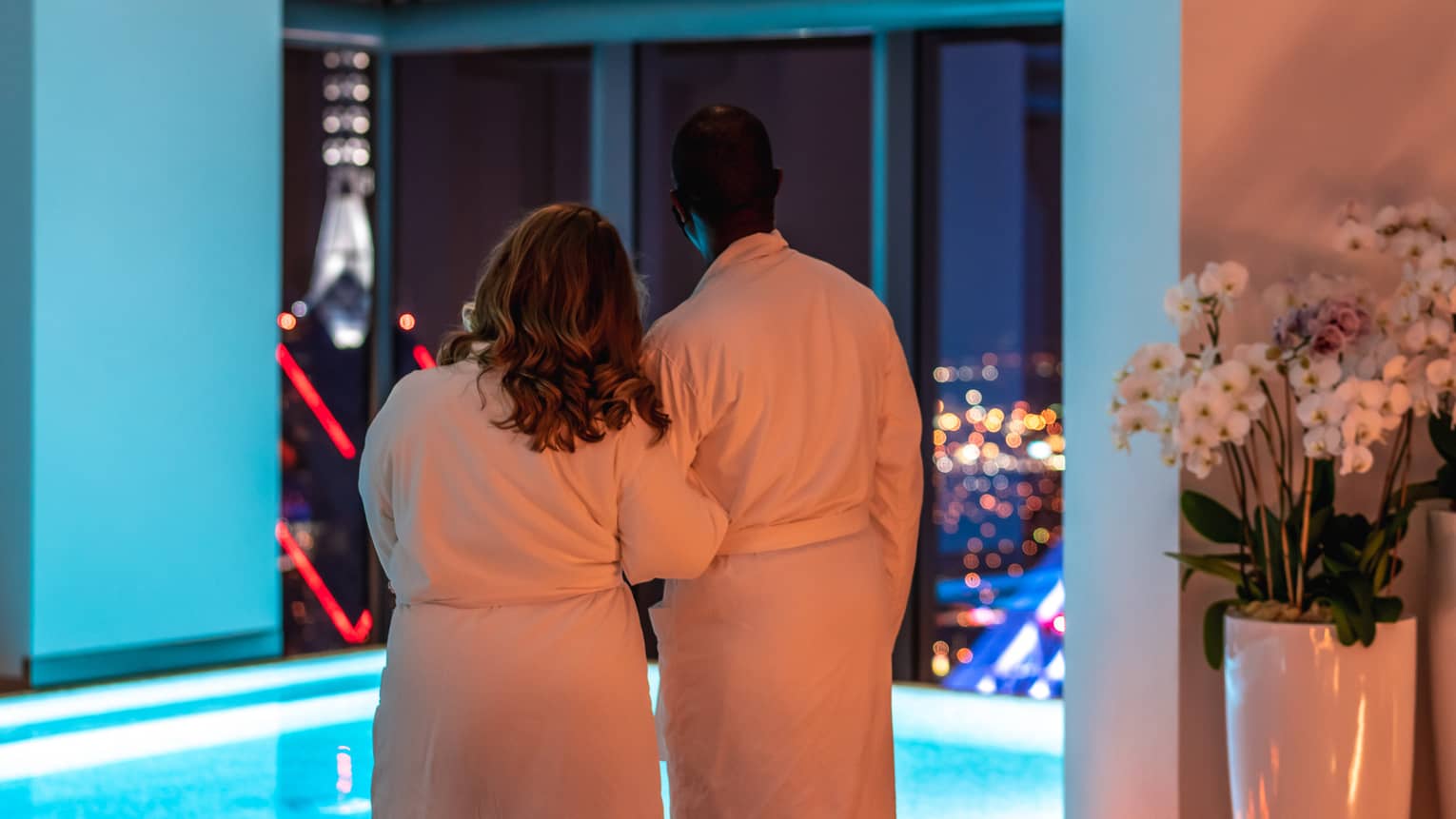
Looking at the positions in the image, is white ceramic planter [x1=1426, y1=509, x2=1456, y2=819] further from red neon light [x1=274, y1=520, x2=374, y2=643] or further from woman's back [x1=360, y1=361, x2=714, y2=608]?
red neon light [x1=274, y1=520, x2=374, y2=643]

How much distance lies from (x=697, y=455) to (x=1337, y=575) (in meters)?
1.12

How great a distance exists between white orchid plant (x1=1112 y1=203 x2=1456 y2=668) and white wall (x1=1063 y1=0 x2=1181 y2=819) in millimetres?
233

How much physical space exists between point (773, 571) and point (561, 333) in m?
0.56

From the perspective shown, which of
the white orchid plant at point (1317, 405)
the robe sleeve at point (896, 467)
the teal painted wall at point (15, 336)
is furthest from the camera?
the teal painted wall at point (15, 336)

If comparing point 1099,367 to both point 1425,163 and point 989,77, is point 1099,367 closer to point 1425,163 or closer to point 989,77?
point 1425,163

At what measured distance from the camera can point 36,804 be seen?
3758mm

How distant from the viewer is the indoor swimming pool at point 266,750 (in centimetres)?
383

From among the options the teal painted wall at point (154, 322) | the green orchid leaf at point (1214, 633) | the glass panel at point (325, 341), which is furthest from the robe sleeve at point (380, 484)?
the glass panel at point (325, 341)

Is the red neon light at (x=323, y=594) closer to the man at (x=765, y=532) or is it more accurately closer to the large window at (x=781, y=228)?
the large window at (x=781, y=228)

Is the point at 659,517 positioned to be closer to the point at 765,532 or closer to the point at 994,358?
the point at 765,532

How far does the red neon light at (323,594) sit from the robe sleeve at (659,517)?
13.9 feet

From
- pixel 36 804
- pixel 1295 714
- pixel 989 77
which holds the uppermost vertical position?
pixel 989 77

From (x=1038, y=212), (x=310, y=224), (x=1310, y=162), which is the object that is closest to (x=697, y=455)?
(x=1310, y=162)

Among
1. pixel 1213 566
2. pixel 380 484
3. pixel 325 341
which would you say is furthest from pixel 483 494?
pixel 325 341
